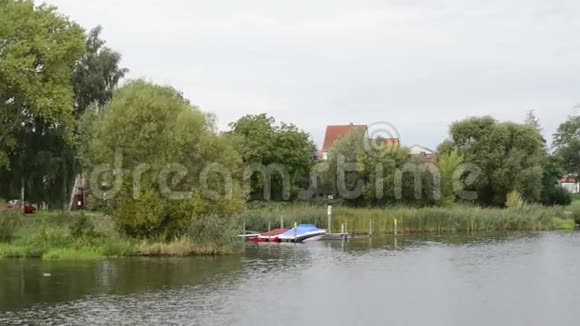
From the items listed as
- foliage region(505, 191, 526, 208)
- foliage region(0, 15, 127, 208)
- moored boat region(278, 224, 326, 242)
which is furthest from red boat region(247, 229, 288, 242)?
foliage region(505, 191, 526, 208)

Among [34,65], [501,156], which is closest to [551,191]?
[501,156]

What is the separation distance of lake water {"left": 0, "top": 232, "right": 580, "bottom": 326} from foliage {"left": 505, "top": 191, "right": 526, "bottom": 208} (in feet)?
85.6

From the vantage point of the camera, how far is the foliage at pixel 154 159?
3566 centimetres

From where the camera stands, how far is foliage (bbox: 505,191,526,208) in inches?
2537

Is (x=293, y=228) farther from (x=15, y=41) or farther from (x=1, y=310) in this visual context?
(x=1, y=310)

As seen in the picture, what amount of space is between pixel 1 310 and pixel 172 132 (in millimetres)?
16133

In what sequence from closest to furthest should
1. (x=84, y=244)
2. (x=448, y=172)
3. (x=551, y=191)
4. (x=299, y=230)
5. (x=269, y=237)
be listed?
(x=84, y=244)
(x=269, y=237)
(x=299, y=230)
(x=448, y=172)
(x=551, y=191)

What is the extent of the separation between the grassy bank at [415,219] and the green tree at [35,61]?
45.4ft

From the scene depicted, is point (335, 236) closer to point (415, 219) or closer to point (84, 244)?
point (415, 219)

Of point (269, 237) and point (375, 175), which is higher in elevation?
point (375, 175)

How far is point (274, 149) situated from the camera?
6412 centimetres

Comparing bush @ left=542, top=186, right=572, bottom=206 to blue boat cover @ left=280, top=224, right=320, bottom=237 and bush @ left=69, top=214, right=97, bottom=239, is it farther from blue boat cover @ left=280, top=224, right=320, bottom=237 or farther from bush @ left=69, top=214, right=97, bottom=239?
bush @ left=69, top=214, right=97, bottom=239

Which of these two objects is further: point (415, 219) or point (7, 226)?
point (415, 219)

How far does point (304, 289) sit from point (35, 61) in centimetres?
2589
